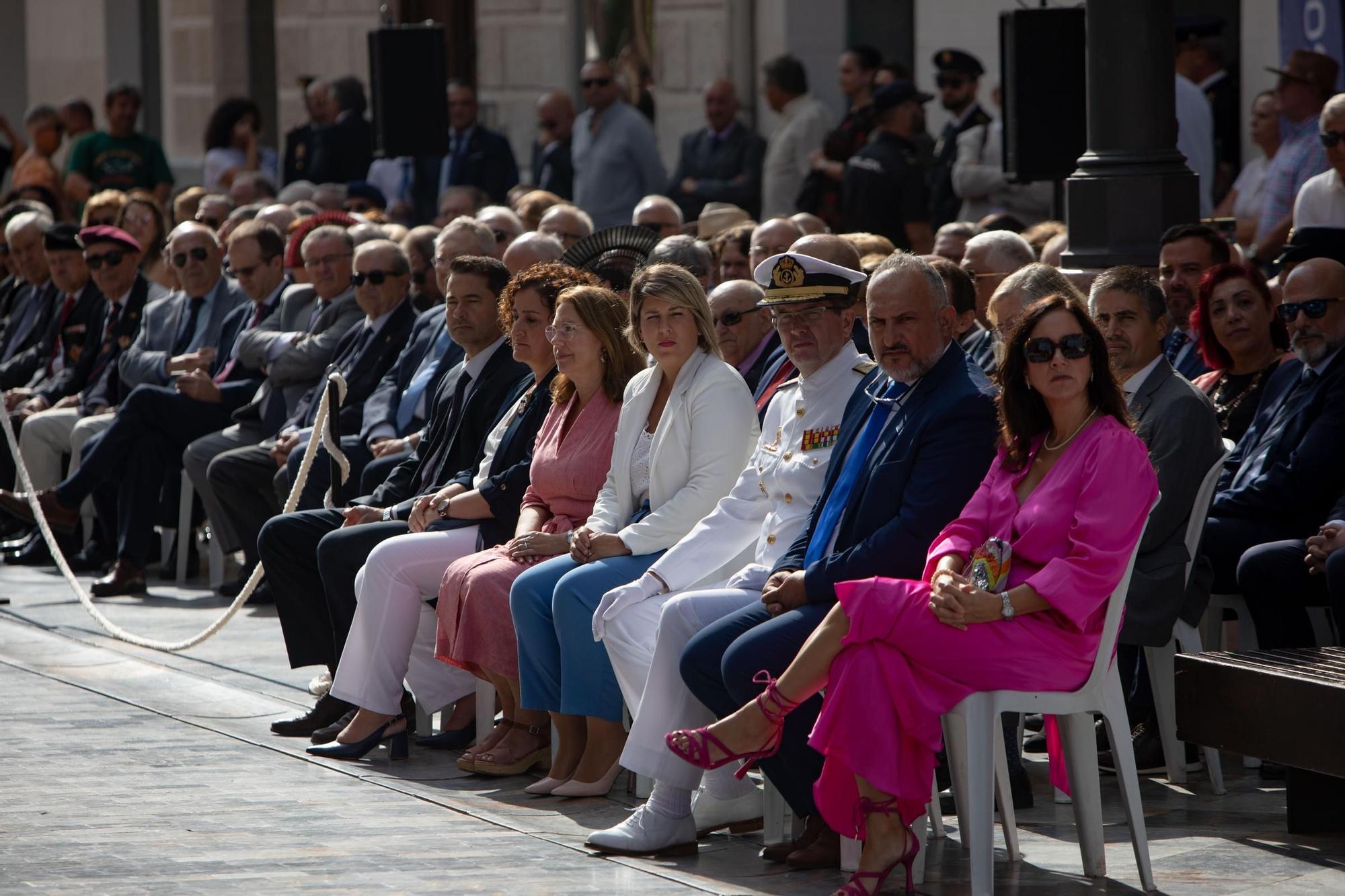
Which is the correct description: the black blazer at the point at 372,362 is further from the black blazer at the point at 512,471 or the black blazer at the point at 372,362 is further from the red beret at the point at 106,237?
the red beret at the point at 106,237

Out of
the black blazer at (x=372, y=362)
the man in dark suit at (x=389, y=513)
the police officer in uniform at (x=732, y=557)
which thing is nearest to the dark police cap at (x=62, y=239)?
the black blazer at (x=372, y=362)

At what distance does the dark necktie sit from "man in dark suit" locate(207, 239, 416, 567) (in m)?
1.58

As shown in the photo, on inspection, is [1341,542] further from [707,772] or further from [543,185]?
[543,185]

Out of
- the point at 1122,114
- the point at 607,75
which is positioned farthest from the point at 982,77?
the point at 1122,114

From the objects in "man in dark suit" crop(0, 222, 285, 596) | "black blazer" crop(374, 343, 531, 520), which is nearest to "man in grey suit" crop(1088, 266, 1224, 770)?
"black blazer" crop(374, 343, 531, 520)

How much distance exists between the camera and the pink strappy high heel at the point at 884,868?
17.8 ft

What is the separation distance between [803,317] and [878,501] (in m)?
0.76

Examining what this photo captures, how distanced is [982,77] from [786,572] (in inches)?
347

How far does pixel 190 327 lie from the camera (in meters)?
12.0

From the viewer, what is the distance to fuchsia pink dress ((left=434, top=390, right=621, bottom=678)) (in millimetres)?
7176

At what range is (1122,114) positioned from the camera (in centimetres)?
780

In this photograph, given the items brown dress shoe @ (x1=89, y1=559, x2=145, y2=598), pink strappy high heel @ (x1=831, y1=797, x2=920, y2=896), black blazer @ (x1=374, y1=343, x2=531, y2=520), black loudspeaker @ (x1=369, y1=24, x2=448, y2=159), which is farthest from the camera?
black loudspeaker @ (x1=369, y1=24, x2=448, y2=159)

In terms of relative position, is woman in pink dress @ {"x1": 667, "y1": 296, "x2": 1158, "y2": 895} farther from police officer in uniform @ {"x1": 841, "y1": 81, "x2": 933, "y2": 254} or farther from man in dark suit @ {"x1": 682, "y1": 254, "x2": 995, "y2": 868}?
police officer in uniform @ {"x1": 841, "y1": 81, "x2": 933, "y2": 254}

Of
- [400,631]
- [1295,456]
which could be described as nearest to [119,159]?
[400,631]
